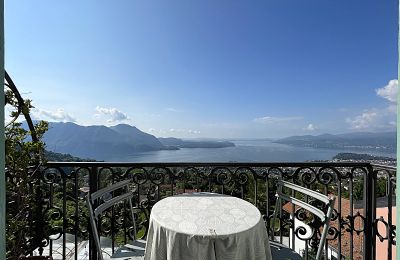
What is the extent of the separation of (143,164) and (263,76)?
34.4 ft

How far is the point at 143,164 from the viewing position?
2.51 metres

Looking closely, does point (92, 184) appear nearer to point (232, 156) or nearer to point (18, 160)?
point (18, 160)

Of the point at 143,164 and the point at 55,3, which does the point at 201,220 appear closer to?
the point at 143,164

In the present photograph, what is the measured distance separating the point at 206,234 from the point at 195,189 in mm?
1256

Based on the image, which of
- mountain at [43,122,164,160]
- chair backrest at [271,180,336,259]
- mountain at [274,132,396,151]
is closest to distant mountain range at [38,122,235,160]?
mountain at [43,122,164,160]

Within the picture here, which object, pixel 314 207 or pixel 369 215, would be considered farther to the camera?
pixel 369 215

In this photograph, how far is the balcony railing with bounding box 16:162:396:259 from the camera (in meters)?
2.46

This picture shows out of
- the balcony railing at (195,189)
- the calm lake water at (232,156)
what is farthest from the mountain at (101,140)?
the balcony railing at (195,189)

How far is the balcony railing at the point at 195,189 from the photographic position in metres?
2.46

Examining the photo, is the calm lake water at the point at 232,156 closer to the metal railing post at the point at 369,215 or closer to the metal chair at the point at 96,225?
the metal railing post at the point at 369,215

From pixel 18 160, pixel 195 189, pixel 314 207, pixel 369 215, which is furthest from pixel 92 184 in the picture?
pixel 369 215

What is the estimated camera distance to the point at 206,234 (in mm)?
1371

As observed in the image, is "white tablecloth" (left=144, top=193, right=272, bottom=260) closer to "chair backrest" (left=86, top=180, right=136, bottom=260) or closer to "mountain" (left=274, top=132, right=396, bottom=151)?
"chair backrest" (left=86, top=180, right=136, bottom=260)

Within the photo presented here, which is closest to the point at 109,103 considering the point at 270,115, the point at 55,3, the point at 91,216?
the point at 55,3
